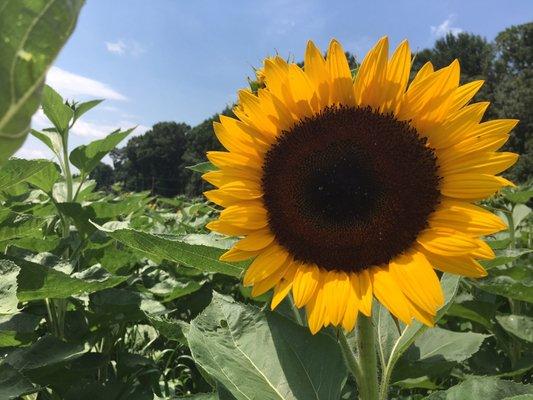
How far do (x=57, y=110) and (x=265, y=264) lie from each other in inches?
56.4

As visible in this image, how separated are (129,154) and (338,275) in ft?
217

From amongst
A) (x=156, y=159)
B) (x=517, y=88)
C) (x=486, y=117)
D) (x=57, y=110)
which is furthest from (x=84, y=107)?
(x=156, y=159)

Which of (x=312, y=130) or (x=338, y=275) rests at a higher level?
(x=312, y=130)

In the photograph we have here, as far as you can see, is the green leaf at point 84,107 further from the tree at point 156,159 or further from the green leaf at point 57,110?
the tree at point 156,159

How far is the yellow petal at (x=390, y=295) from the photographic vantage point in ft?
3.78

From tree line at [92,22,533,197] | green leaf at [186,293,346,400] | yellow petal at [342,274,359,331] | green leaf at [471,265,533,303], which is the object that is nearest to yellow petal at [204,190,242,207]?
green leaf at [186,293,346,400]

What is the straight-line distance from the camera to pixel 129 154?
65.1 metres

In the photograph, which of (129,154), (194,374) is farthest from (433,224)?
(129,154)

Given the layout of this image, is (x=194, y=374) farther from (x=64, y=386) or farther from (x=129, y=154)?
(x=129, y=154)

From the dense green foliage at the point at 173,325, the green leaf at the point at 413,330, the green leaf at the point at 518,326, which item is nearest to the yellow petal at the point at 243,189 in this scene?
the dense green foliage at the point at 173,325

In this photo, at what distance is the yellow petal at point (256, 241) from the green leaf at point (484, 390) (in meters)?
0.51

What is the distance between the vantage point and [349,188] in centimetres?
135

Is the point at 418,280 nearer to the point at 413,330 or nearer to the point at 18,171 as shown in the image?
the point at 413,330

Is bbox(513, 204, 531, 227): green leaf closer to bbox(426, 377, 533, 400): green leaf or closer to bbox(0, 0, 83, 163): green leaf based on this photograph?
bbox(426, 377, 533, 400): green leaf
